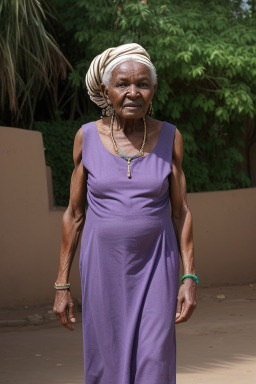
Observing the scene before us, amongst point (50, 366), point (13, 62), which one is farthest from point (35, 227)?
point (50, 366)

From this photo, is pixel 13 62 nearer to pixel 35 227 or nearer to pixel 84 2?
pixel 84 2

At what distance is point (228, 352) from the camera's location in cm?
706

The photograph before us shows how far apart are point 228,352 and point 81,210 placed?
3.96m

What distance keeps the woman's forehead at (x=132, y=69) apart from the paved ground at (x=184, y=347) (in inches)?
128

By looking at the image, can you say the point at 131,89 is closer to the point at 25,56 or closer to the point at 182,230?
the point at 182,230

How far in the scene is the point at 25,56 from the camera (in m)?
9.95

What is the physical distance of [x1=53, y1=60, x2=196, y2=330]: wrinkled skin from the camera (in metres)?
3.28

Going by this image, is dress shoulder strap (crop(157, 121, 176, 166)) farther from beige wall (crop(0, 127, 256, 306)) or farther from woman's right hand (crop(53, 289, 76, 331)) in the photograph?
beige wall (crop(0, 127, 256, 306))

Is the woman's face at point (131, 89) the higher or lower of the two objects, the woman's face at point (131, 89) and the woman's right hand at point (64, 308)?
the higher

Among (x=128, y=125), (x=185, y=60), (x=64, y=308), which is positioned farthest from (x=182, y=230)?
(x=185, y=60)

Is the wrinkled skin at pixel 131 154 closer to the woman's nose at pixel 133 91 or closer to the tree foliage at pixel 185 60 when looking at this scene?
the woman's nose at pixel 133 91

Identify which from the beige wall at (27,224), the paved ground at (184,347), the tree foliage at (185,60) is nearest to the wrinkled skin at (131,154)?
the paved ground at (184,347)

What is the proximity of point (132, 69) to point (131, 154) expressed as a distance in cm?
36

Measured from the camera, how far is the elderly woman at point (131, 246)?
3.17 metres
